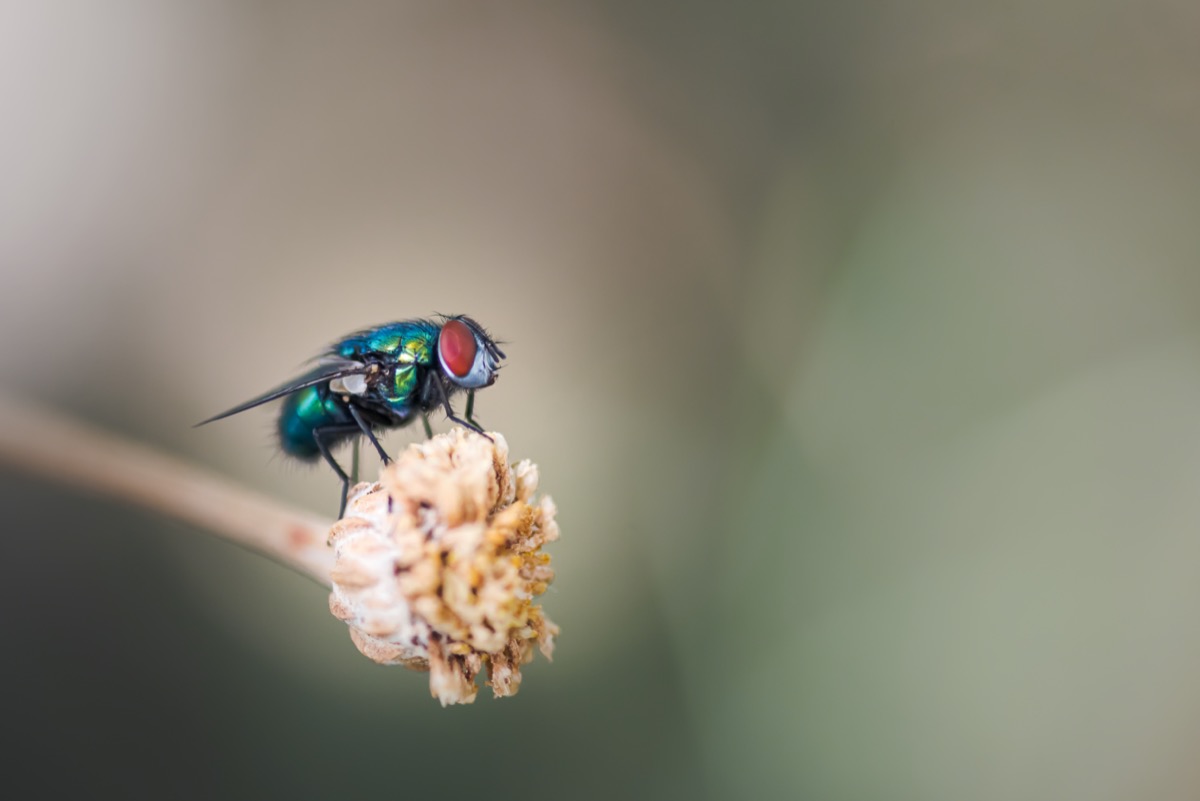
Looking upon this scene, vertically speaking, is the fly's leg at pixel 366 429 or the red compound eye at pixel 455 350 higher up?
the red compound eye at pixel 455 350

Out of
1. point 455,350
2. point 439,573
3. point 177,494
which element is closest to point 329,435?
point 455,350

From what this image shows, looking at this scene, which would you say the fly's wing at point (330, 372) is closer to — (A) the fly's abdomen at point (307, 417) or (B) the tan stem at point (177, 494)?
(A) the fly's abdomen at point (307, 417)

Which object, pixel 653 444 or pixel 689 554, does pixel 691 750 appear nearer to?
pixel 689 554

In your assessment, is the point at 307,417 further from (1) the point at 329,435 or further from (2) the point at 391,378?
(2) the point at 391,378

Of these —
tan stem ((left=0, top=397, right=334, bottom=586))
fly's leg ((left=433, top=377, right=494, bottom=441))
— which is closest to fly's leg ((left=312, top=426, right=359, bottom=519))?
fly's leg ((left=433, top=377, right=494, bottom=441))

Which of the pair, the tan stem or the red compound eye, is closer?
the tan stem

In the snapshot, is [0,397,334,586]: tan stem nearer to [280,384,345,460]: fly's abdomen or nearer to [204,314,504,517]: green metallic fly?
[204,314,504,517]: green metallic fly

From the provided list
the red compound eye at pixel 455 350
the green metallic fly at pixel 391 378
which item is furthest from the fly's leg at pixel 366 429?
the red compound eye at pixel 455 350

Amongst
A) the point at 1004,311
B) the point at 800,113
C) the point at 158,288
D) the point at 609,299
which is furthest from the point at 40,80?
the point at 1004,311
